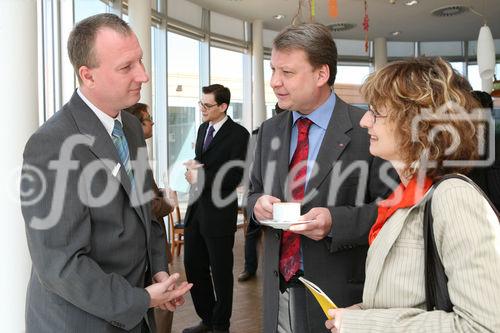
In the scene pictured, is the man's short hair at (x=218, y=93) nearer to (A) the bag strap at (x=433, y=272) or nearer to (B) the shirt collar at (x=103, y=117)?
(B) the shirt collar at (x=103, y=117)

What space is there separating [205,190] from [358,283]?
2172 millimetres

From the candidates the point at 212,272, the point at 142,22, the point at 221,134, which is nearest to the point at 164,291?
the point at 212,272

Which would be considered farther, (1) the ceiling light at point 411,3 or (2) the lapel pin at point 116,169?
(1) the ceiling light at point 411,3

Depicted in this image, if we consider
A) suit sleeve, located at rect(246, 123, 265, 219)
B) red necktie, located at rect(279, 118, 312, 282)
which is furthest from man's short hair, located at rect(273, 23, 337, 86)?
suit sleeve, located at rect(246, 123, 265, 219)

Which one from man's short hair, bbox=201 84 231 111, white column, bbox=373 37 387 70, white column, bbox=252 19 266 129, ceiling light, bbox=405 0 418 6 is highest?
ceiling light, bbox=405 0 418 6

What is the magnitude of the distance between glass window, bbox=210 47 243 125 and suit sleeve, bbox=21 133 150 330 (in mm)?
8419

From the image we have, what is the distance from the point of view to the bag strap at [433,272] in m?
0.99

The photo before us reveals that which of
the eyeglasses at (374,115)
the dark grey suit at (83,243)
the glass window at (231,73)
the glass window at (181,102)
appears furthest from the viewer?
the glass window at (231,73)

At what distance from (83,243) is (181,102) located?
7.58 metres

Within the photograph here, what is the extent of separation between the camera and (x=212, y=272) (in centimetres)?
365

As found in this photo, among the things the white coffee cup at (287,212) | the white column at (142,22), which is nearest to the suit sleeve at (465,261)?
the white coffee cup at (287,212)

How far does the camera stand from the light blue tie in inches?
62.7

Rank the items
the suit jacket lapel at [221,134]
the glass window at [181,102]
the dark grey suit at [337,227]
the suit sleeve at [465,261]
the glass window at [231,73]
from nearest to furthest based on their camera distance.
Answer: the suit sleeve at [465,261], the dark grey suit at [337,227], the suit jacket lapel at [221,134], the glass window at [181,102], the glass window at [231,73]

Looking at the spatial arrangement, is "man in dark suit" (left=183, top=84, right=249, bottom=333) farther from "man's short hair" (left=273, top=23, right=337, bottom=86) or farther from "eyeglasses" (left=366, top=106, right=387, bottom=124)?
"eyeglasses" (left=366, top=106, right=387, bottom=124)
